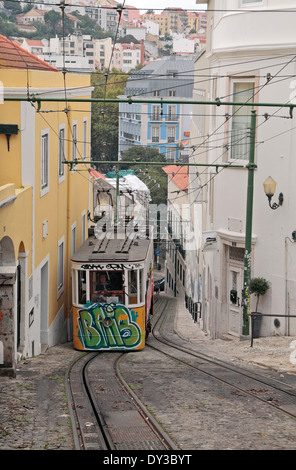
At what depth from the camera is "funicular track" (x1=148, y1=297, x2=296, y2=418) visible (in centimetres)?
1214

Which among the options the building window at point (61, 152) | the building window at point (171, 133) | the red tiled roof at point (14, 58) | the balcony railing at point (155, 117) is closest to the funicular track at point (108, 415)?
the building window at point (61, 152)

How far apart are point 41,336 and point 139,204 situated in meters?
24.2

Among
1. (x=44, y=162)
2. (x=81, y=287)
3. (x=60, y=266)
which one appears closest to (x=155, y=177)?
(x=60, y=266)

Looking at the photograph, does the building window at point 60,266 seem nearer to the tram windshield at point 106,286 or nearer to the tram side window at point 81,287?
the tram side window at point 81,287

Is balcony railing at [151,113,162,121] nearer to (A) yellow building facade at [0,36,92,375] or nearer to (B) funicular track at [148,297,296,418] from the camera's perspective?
(A) yellow building facade at [0,36,92,375]

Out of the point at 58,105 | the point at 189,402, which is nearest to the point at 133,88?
the point at 58,105

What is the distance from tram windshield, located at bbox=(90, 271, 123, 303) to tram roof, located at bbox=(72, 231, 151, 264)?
338 mm

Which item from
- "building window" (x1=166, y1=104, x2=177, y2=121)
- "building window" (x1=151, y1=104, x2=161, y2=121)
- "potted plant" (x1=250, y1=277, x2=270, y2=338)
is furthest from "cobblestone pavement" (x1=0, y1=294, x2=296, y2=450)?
"building window" (x1=166, y1=104, x2=177, y2=121)

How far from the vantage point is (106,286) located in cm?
1845

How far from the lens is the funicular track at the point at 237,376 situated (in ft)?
39.8

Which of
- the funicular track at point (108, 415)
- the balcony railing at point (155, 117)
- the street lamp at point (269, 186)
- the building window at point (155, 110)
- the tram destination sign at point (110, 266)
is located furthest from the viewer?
the balcony railing at point (155, 117)

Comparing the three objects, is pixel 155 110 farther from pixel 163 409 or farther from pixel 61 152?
pixel 163 409

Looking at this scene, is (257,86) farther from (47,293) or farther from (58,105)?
(47,293)

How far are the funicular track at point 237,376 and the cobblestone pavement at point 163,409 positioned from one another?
0.39 metres
